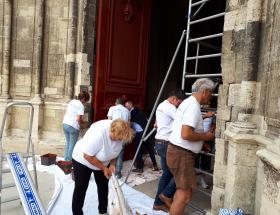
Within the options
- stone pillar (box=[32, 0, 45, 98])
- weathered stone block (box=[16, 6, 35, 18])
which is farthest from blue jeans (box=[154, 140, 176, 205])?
weathered stone block (box=[16, 6, 35, 18])

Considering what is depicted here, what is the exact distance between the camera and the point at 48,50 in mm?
6055

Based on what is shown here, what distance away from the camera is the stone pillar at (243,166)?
2.63m

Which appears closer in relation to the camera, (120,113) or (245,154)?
(245,154)

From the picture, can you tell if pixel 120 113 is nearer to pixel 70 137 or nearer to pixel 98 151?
pixel 70 137

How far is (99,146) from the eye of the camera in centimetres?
264

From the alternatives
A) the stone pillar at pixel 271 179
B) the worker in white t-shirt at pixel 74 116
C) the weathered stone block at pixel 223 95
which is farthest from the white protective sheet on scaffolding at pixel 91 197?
the stone pillar at pixel 271 179

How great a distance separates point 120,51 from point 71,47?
3.09ft

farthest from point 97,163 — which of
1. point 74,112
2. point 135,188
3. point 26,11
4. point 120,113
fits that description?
point 26,11

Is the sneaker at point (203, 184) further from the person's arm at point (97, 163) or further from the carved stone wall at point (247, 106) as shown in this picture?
the person's arm at point (97, 163)

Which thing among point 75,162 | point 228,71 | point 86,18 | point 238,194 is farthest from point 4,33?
point 238,194

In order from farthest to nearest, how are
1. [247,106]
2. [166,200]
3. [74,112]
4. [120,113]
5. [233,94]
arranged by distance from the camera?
[74,112]
[120,113]
[166,200]
[233,94]
[247,106]

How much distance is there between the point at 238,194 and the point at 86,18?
432 centimetres

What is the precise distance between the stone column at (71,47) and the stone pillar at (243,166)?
387 centimetres

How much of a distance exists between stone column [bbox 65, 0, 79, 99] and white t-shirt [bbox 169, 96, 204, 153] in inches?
139
